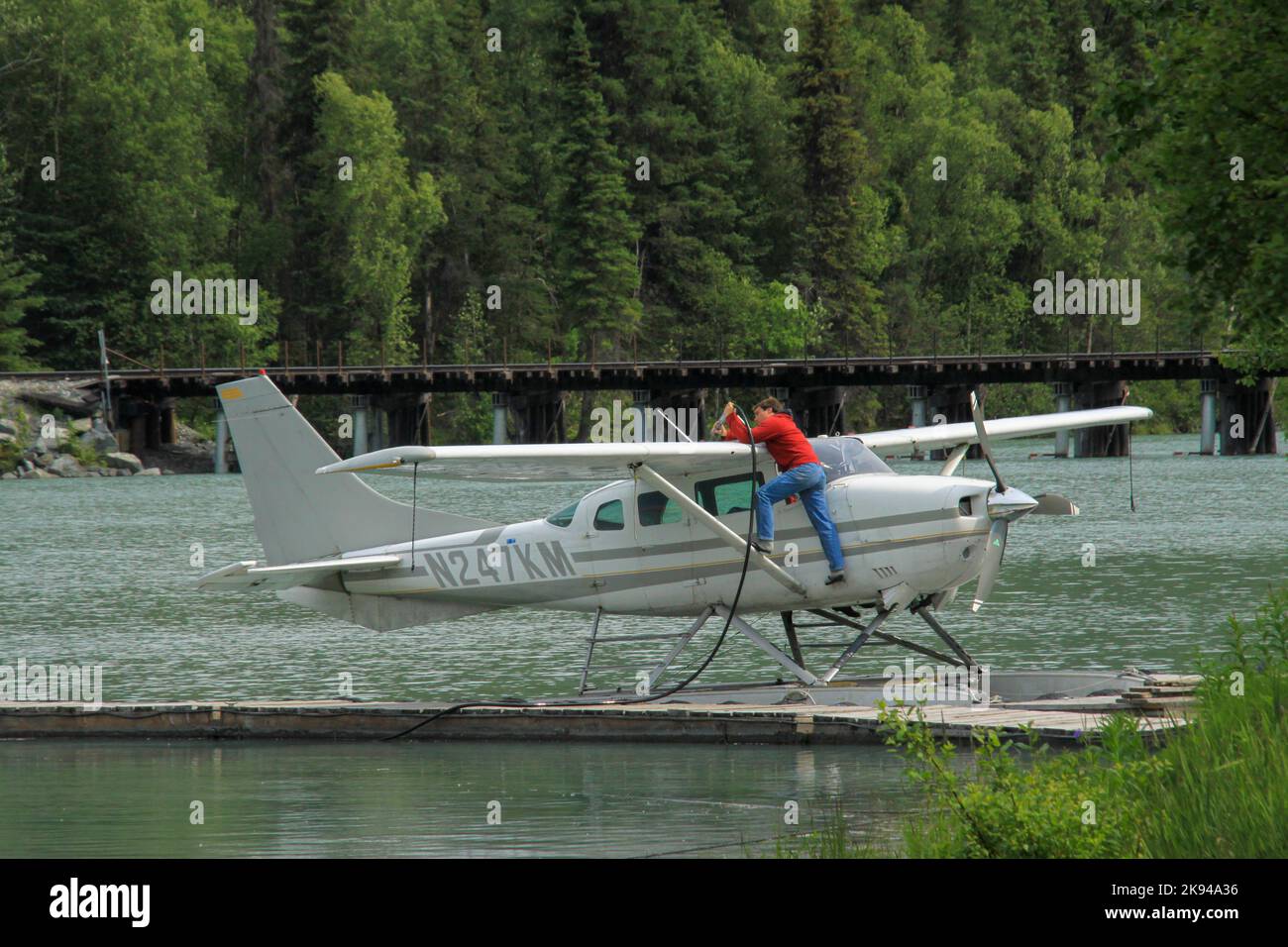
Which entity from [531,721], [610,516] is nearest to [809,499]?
[610,516]

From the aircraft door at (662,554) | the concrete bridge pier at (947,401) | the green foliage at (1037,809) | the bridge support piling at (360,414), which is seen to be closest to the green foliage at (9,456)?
the bridge support piling at (360,414)

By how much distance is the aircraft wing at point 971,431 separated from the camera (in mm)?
14750

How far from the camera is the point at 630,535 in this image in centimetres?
1394

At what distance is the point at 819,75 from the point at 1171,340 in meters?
21.7

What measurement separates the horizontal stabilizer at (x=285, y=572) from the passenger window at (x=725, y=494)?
256 cm

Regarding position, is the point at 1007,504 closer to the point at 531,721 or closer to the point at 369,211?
the point at 531,721

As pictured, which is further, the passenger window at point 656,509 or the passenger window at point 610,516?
the passenger window at point 610,516

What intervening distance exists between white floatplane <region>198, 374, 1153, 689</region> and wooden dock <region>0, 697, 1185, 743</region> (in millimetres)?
825

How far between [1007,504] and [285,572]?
5233 millimetres

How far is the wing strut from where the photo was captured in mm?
13352

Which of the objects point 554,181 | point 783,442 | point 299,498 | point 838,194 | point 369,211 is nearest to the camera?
point 783,442

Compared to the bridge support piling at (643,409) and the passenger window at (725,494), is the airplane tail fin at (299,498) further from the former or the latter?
the bridge support piling at (643,409)

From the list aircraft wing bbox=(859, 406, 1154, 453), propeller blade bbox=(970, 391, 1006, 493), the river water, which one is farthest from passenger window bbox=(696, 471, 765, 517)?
the river water

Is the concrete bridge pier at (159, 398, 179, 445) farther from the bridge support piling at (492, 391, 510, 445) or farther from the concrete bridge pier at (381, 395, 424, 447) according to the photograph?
the bridge support piling at (492, 391, 510, 445)
